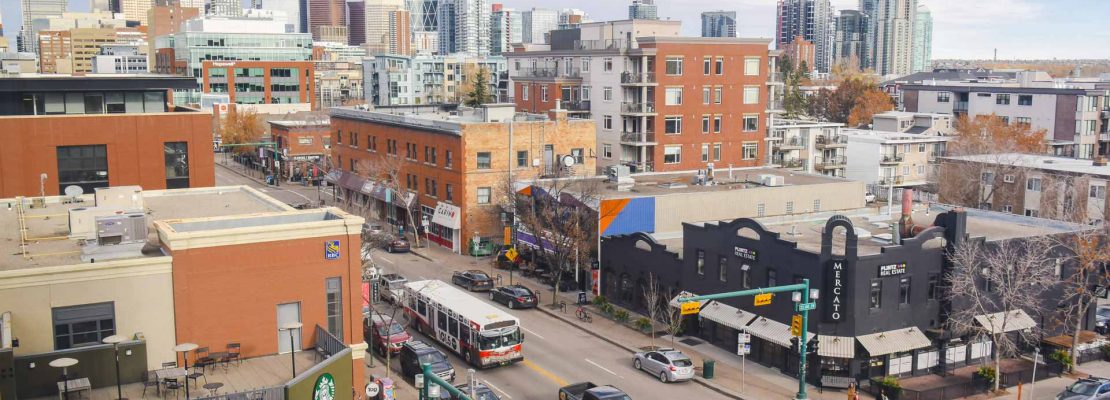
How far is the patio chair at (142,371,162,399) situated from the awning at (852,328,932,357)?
94.5 feet

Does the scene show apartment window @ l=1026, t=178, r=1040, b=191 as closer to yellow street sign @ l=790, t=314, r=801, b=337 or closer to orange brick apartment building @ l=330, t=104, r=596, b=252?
orange brick apartment building @ l=330, t=104, r=596, b=252

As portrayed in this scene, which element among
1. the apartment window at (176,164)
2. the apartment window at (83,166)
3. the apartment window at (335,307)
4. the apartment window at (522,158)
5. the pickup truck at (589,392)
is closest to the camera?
the apartment window at (335,307)

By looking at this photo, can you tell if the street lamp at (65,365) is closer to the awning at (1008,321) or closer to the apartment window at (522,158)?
Answer: the awning at (1008,321)

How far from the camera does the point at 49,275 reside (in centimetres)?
2450

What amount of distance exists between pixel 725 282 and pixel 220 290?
27.9 m

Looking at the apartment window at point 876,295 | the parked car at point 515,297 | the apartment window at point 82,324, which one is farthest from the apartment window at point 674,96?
the apartment window at point 82,324

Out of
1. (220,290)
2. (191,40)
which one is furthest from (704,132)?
(191,40)

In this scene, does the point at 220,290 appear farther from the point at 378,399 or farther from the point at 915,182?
the point at 915,182

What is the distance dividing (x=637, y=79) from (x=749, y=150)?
13.1 metres

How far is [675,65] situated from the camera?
273 ft

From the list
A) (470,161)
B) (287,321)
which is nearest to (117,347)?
(287,321)

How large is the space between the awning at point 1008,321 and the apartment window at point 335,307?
30.1m

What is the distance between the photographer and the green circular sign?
2388 centimetres

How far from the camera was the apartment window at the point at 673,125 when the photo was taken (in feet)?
276
